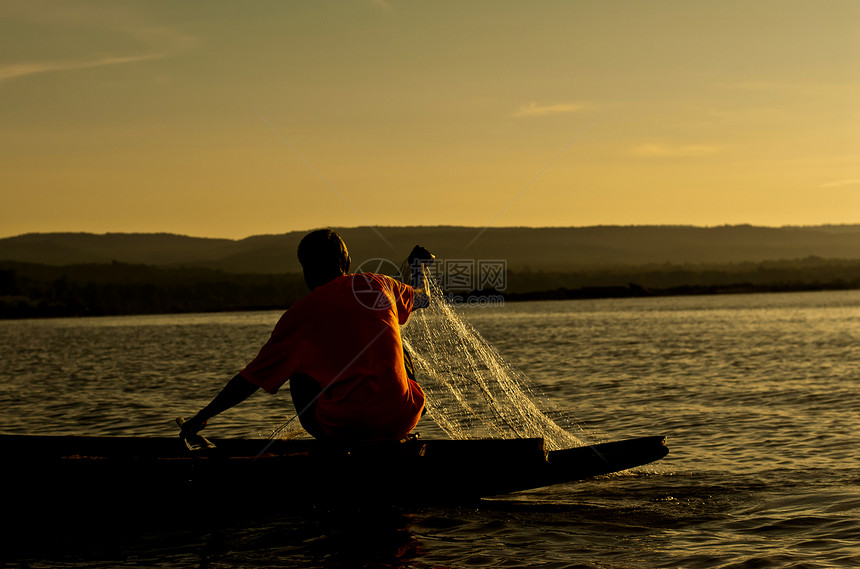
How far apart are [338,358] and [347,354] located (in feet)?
0.26

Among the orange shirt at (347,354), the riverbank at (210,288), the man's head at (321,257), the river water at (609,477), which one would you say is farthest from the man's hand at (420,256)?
the riverbank at (210,288)

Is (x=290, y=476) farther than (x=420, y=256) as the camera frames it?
No

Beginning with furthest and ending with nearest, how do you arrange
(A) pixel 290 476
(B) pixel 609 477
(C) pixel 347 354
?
(B) pixel 609 477
(A) pixel 290 476
(C) pixel 347 354

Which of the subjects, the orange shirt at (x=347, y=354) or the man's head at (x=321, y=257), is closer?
the orange shirt at (x=347, y=354)

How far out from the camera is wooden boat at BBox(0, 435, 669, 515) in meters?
7.77

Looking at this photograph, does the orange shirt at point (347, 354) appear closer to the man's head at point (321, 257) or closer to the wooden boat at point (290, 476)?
the man's head at point (321, 257)

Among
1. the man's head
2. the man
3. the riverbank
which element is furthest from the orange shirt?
the riverbank

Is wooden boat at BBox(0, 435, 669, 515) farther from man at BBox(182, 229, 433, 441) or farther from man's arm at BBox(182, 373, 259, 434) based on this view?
man's arm at BBox(182, 373, 259, 434)

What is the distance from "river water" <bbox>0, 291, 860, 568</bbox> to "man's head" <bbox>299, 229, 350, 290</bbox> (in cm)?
235

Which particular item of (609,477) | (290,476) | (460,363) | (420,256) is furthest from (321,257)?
(609,477)

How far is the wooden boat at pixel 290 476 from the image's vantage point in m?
7.77

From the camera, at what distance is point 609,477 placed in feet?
31.3

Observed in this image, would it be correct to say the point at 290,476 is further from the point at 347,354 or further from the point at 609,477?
the point at 609,477

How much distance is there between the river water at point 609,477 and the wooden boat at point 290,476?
0.30m
